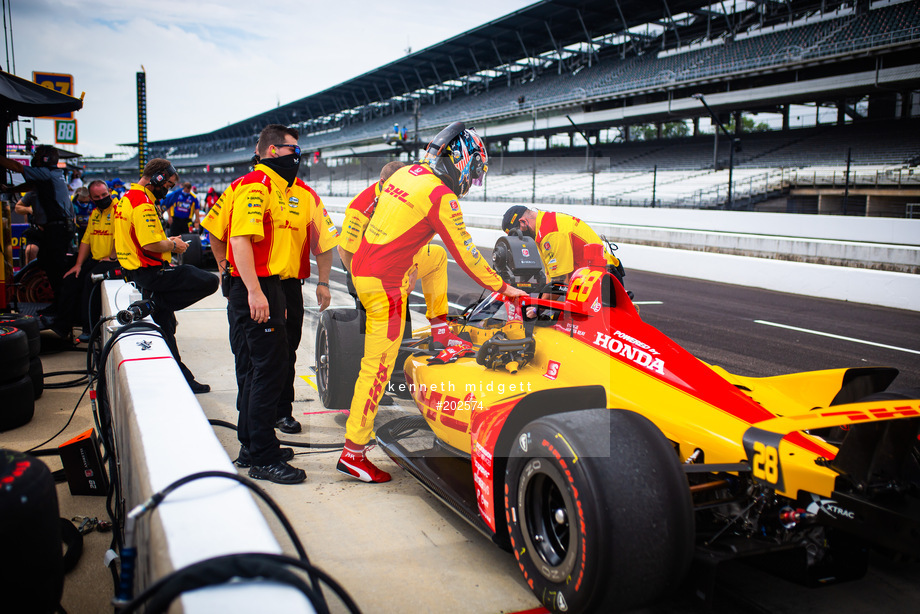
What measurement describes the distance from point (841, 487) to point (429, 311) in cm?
322

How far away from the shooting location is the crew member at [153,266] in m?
4.93

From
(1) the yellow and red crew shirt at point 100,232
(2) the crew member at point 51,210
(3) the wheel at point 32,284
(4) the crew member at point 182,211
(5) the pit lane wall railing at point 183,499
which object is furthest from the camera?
(4) the crew member at point 182,211

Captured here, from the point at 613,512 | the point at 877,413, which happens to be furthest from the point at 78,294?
the point at 877,413

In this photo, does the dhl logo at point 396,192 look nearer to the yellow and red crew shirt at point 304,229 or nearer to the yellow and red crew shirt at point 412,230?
the yellow and red crew shirt at point 412,230

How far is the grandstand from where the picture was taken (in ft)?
78.8

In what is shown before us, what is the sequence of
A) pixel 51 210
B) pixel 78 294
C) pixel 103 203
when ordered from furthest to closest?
pixel 51 210 < pixel 103 203 < pixel 78 294

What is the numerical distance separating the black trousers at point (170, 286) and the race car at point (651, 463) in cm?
269

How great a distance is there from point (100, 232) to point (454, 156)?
466 cm

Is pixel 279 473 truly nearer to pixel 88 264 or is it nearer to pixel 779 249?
pixel 88 264

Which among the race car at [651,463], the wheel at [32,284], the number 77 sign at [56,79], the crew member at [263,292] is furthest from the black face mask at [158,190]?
the number 77 sign at [56,79]

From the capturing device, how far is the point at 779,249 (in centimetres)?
1402

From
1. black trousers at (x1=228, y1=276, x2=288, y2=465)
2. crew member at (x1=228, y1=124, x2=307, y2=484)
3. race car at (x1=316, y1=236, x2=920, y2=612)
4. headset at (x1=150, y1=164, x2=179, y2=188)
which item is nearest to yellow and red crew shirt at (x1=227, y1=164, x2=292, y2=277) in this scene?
crew member at (x1=228, y1=124, x2=307, y2=484)

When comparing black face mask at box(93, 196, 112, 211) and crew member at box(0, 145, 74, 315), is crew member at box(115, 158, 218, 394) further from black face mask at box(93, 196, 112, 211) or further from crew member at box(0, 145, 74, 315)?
crew member at box(0, 145, 74, 315)

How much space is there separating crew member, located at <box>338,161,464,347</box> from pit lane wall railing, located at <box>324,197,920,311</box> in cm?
852
